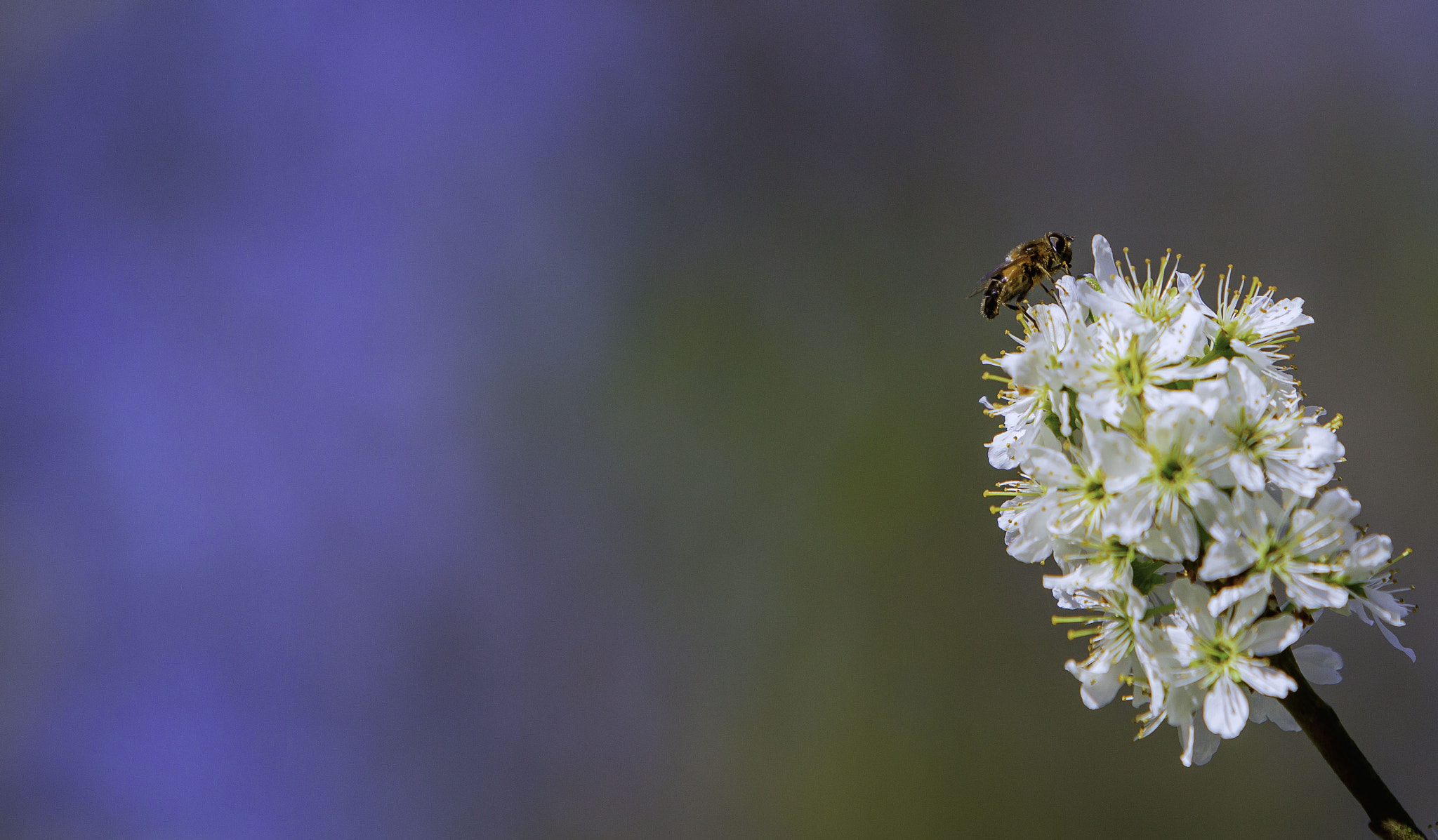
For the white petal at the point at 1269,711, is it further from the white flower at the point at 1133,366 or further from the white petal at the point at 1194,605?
the white flower at the point at 1133,366

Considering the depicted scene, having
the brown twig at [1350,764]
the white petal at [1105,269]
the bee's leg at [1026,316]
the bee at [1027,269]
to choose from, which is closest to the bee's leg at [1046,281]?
the bee at [1027,269]

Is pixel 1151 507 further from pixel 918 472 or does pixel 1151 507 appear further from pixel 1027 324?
pixel 918 472

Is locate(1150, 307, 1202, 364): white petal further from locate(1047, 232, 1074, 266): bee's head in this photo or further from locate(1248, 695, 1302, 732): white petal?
locate(1047, 232, 1074, 266): bee's head

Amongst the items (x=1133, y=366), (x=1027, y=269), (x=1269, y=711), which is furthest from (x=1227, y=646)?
(x=1027, y=269)

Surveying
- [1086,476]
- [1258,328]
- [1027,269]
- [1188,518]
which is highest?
[1027,269]

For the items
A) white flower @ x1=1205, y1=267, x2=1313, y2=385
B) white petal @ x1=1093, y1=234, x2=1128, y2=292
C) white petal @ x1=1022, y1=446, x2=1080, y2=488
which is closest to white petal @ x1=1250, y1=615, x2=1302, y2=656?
white petal @ x1=1022, y1=446, x2=1080, y2=488

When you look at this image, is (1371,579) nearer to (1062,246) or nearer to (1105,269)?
(1105,269)
